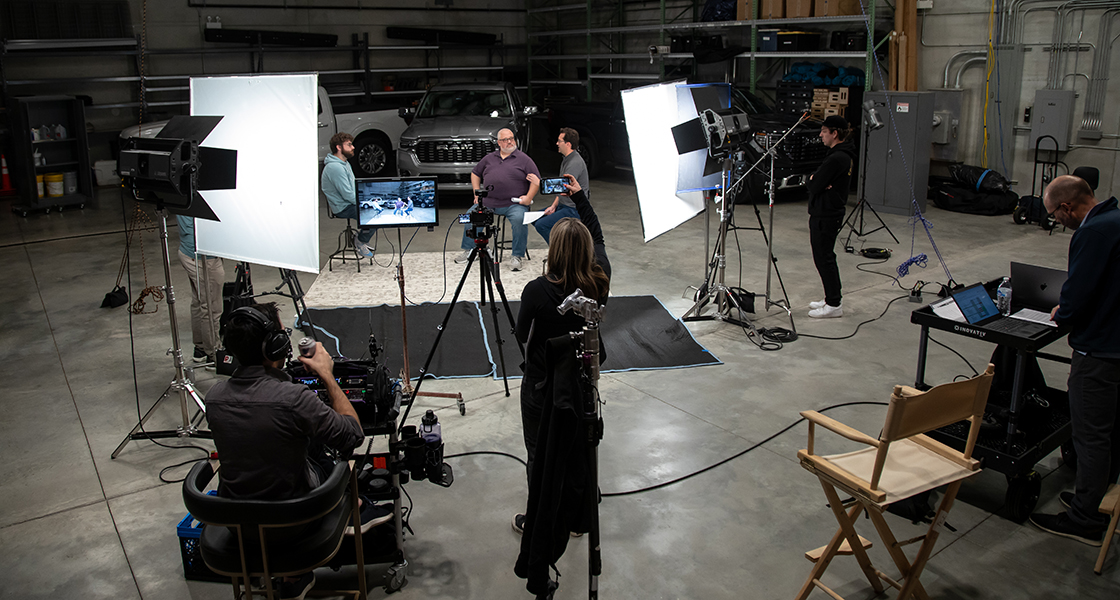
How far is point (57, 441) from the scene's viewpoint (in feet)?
17.0

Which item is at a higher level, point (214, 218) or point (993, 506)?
point (214, 218)

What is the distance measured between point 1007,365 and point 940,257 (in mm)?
4719

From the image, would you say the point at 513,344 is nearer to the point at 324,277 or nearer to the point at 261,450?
the point at 324,277

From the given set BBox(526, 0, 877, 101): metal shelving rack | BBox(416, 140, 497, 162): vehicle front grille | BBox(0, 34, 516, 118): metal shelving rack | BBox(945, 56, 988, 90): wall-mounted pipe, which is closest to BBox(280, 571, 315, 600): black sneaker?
BBox(416, 140, 497, 162): vehicle front grille

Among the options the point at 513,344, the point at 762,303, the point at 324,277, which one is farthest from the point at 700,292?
the point at 324,277

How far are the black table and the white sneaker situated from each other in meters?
2.80

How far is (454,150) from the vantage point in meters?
11.8

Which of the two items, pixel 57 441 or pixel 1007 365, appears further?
pixel 57 441

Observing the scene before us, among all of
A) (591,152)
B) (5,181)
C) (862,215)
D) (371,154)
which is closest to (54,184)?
(5,181)

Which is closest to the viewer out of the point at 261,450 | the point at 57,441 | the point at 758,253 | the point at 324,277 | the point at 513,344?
the point at 261,450

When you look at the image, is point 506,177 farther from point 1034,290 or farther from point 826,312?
point 1034,290

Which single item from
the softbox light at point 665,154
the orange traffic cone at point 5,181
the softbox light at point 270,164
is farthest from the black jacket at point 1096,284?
the orange traffic cone at point 5,181

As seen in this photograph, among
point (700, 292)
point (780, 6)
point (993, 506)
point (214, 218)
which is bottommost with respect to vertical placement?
point (993, 506)

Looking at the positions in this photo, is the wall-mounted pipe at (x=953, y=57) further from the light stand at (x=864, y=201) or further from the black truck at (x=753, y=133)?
the black truck at (x=753, y=133)
